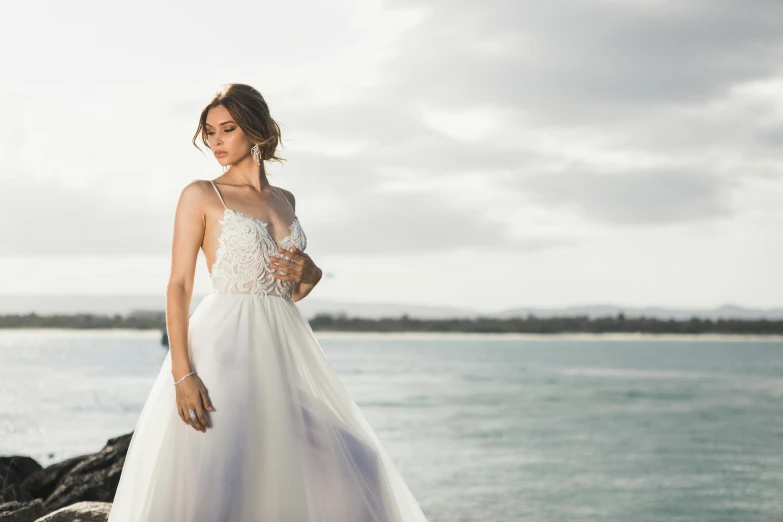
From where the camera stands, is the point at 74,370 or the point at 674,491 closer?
the point at 674,491

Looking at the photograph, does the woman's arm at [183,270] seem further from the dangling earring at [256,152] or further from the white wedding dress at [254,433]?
the dangling earring at [256,152]

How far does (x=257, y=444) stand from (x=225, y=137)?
1171 mm

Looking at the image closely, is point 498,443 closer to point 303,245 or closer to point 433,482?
point 433,482

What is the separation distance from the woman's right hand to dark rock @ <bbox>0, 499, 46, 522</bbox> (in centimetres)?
344

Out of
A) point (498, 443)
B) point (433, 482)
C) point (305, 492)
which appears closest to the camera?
point (305, 492)

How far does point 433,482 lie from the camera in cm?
2014

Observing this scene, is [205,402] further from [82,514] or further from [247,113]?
[82,514]

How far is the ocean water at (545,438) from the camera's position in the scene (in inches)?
752

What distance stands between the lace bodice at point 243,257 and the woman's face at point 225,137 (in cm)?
15

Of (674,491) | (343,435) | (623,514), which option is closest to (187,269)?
(343,435)

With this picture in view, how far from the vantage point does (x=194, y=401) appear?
294 cm

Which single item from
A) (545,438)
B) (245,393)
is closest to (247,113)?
(245,393)

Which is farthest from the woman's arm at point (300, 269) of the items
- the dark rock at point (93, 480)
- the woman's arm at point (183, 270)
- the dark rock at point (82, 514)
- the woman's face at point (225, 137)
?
the dark rock at point (93, 480)

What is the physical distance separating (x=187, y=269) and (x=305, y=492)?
2.95 ft
